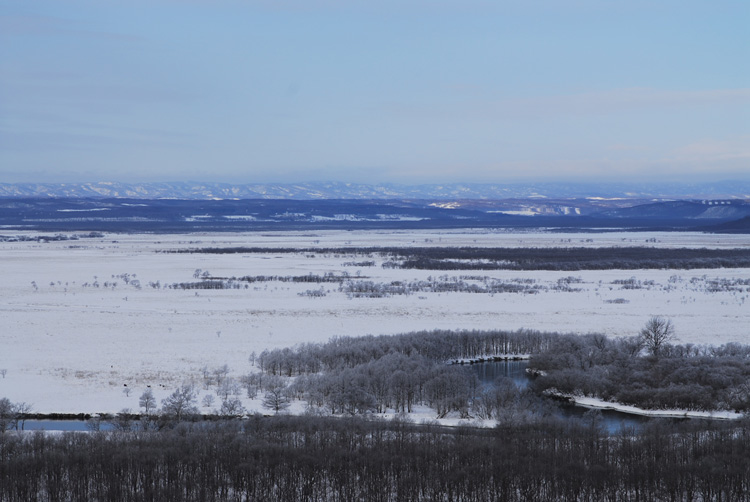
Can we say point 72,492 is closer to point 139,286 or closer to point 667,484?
point 667,484

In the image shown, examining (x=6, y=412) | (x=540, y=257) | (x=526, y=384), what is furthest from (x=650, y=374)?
(x=540, y=257)

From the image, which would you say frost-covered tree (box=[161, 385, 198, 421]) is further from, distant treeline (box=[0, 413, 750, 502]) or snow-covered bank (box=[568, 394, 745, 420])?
snow-covered bank (box=[568, 394, 745, 420])

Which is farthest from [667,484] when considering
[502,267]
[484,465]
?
[502,267]

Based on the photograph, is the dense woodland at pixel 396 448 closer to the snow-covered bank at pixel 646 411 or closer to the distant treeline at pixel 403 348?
the snow-covered bank at pixel 646 411

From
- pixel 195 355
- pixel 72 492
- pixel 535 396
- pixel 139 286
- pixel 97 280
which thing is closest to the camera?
pixel 72 492

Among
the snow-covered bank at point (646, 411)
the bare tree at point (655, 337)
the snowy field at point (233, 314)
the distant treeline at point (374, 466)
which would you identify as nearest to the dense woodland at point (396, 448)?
the distant treeline at point (374, 466)
